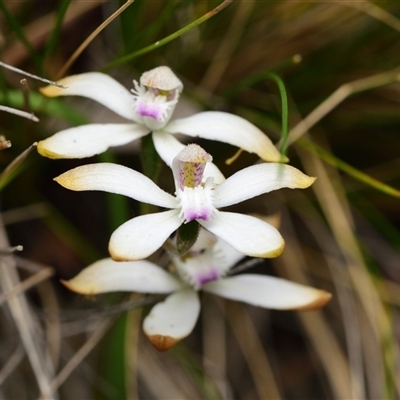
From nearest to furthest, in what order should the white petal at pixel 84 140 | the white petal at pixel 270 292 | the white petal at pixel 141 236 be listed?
1. the white petal at pixel 141 236
2. the white petal at pixel 84 140
3. the white petal at pixel 270 292

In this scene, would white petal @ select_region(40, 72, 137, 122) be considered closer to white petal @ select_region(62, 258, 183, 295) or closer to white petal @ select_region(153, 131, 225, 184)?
white petal @ select_region(153, 131, 225, 184)

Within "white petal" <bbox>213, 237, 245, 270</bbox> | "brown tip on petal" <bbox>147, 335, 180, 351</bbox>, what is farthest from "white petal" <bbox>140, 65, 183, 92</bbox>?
"brown tip on petal" <bbox>147, 335, 180, 351</bbox>

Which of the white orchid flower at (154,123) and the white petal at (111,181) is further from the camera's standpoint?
the white orchid flower at (154,123)

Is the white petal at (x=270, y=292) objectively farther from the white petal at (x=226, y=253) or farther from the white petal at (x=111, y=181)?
the white petal at (x=111, y=181)

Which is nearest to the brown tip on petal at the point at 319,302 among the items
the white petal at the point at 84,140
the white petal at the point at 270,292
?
the white petal at the point at 270,292

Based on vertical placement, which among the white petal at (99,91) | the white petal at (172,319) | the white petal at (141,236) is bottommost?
the white petal at (172,319)

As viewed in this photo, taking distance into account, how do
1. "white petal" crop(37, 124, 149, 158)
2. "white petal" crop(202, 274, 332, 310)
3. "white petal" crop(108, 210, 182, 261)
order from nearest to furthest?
"white petal" crop(108, 210, 182, 261), "white petal" crop(37, 124, 149, 158), "white petal" crop(202, 274, 332, 310)
